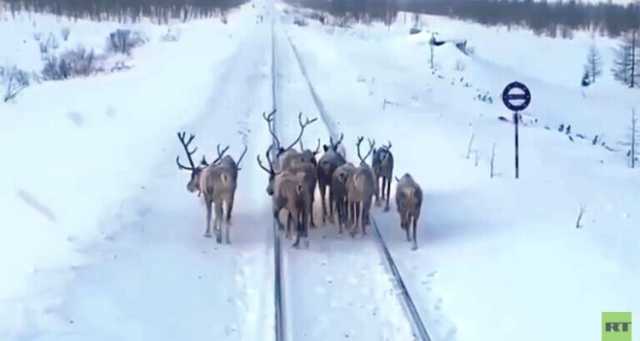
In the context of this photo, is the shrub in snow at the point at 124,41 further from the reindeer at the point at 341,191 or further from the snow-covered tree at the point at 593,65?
the reindeer at the point at 341,191

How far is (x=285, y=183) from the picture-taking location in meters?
15.0

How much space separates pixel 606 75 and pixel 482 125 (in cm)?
3821

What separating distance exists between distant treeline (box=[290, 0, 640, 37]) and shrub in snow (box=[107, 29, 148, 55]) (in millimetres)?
36501

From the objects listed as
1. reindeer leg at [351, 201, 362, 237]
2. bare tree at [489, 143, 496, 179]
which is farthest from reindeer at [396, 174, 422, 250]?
bare tree at [489, 143, 496, 179]

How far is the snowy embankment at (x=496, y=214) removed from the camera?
469 inches

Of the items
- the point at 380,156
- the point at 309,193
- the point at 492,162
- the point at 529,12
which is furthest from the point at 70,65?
the point at 529,12

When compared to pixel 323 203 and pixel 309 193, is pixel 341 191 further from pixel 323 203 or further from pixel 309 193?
pixel 323 203

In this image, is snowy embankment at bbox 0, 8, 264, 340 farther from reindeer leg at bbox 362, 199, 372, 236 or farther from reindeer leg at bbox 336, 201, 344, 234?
reindeer leg at bbox 362, 199, 372, 236

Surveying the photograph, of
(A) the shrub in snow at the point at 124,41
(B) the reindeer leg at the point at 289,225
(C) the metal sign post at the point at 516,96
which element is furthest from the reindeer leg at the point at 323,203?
(A) the shrub in snow at the point at 124,41

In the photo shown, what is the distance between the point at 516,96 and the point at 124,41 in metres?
41.3

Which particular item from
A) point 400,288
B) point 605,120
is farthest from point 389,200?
point 605,120

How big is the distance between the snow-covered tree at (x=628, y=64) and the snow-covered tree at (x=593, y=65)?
945 millimetres

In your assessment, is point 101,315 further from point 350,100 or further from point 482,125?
point 350,100

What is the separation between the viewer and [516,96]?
62.0 feet
